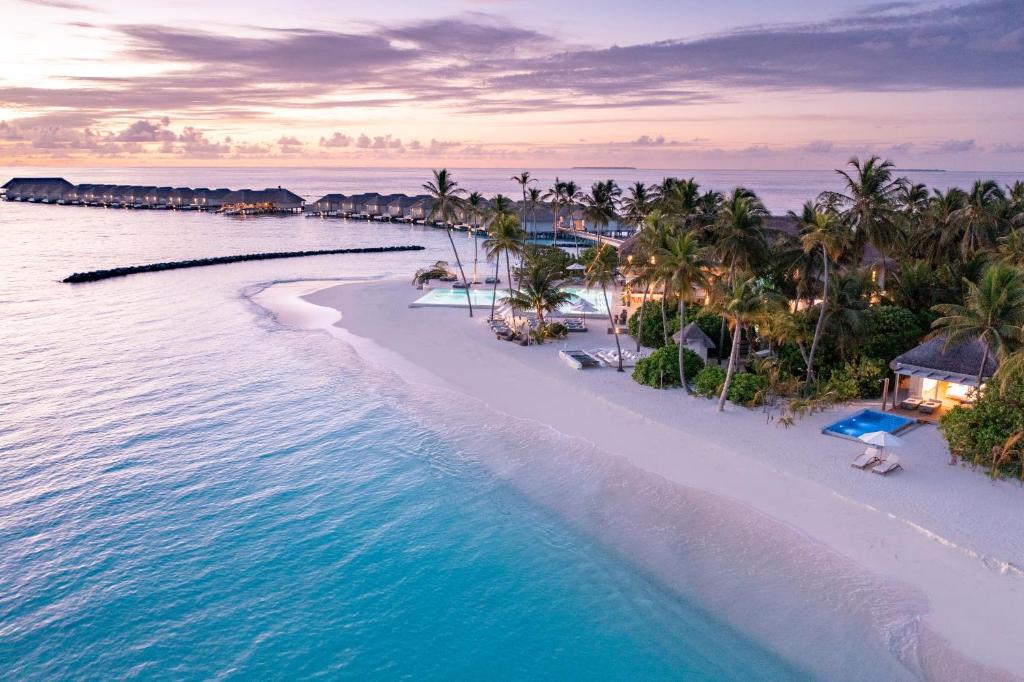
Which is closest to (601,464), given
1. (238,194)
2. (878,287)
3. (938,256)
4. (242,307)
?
(878,287)

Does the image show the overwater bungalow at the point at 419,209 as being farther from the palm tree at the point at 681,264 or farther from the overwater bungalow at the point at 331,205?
the palm tree at the point at 681,264

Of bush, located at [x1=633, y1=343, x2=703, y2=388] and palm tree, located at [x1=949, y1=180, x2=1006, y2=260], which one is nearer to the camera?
bush, located at [x1=633, y1=343, x2=703, y2=388]

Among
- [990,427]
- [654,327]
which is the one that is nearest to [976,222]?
[654,327]

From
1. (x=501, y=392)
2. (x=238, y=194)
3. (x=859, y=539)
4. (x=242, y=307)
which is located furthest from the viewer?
(x=238, y=194)

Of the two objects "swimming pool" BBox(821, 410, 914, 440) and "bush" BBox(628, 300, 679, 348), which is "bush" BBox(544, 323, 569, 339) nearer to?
"bush" BBox(628, 300, 679, 348)

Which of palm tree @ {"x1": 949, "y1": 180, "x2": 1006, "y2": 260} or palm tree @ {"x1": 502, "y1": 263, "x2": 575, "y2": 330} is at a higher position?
palm tree @ {"x1": 949, "y1": 180, "x2": 1006, "y2": 260}

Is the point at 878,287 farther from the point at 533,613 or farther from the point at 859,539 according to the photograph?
the point at 533,613

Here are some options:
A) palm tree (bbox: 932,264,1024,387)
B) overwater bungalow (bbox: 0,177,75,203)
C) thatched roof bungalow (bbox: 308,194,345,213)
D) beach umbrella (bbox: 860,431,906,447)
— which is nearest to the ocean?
beach umbrella (bbox: 860,431,906,447)

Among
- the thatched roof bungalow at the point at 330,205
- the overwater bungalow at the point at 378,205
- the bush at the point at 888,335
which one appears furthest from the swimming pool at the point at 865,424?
the thatched roof bungalow at the point at 330,205
